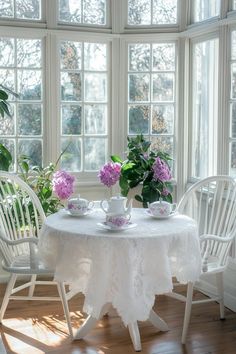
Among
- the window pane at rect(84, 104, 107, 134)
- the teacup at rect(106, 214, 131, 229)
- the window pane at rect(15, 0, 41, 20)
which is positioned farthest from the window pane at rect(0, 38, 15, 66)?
the teacup at rect(106, 214, 131, 229)

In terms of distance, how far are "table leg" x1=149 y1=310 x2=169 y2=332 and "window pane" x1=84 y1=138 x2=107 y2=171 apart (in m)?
1.60

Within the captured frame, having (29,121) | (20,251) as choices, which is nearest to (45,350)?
(20,251)

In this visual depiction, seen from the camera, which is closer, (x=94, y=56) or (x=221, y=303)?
(x=221, y=303)

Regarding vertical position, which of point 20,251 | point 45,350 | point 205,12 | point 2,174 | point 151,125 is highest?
point 205,12

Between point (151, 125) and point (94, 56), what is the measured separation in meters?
0.76

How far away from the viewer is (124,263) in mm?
2744

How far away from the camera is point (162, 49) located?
4.54 m

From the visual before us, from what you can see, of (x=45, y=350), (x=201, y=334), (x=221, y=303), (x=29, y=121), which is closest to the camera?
(x=45, y=350)

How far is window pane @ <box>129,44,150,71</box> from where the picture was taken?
454 centimetres

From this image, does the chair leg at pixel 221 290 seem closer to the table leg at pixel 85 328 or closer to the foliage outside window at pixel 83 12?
the table leg at pixel 85 328

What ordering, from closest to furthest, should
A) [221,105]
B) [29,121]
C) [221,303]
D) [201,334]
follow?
[201,334]
[221,303]
[221,105]
[29,121]

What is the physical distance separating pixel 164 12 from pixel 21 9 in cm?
119

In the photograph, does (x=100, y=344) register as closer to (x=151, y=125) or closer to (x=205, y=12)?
(x=151, y=125)

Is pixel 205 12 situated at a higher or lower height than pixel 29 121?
higher
